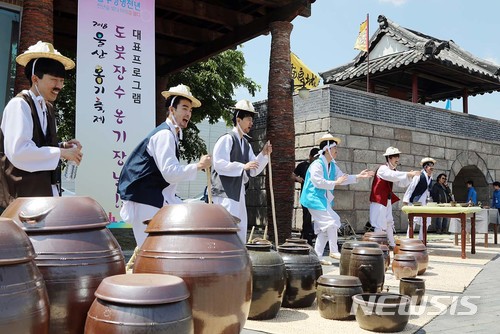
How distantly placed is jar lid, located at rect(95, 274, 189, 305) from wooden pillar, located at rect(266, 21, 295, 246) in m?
6.42

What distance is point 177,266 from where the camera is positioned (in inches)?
96.2

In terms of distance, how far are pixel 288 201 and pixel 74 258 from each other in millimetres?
6598

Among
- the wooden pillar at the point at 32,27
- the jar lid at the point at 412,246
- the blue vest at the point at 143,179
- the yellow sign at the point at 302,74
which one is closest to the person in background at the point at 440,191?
the yellow sign at the point at 302,74

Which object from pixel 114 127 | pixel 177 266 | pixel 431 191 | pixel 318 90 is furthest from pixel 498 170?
pixel 177 266

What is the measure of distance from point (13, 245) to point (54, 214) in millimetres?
432

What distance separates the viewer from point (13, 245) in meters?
1.81

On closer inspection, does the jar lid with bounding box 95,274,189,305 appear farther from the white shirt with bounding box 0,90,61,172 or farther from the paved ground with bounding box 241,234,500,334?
the paved ground with bounding box 241,234,500,334

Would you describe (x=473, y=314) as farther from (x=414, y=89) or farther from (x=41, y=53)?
(x=414, y=89)

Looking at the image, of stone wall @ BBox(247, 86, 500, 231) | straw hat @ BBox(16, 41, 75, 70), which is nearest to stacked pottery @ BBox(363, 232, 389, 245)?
straw hat @ BBox(16, 41, 75, 70)

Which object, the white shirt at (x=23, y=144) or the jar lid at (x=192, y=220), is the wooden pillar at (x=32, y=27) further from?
the jar lid at (x=192, y=220)

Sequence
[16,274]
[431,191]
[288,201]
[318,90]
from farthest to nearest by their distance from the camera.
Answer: [431,191] < [318,90] < [288,201] < [16,274]

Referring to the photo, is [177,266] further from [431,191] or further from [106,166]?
[431,191]

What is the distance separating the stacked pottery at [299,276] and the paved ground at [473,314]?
0.86m

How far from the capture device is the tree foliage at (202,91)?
Result: 13523mm
